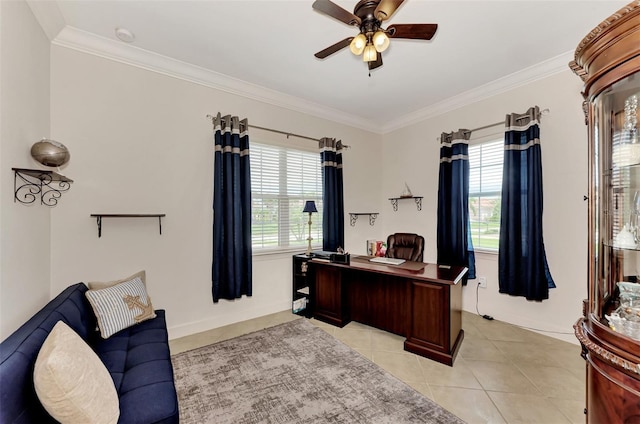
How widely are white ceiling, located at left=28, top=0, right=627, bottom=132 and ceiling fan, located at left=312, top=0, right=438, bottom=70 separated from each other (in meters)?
0.47

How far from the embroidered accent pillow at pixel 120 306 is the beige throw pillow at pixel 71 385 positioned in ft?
2.72

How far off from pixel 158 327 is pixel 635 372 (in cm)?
269

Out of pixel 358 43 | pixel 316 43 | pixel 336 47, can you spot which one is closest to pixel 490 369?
→ pixel 358 43

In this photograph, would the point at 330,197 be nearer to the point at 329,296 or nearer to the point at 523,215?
the point at 329,296

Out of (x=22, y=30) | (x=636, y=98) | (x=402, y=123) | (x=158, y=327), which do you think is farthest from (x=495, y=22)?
(x=158, y=327)

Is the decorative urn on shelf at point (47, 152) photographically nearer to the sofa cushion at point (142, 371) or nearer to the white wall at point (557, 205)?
the sofa cushion at point (142, 371)

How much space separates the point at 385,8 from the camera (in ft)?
5.33

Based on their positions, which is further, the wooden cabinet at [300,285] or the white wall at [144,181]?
the wooden cabinet at [300,285]

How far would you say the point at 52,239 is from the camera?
2.28 metres

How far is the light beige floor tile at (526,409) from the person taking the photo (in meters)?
1.71

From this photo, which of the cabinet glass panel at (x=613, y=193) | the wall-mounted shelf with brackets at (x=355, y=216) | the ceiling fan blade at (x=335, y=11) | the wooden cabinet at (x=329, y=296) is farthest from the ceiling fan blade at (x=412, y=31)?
the wall-mounted shelf with brackets at (x=355, y=216)

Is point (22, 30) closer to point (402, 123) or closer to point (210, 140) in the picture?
point (210, 140)

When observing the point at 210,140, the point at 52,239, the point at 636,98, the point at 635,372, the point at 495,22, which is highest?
the point at 495,22

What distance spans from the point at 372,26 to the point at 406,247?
2477 millimetres
